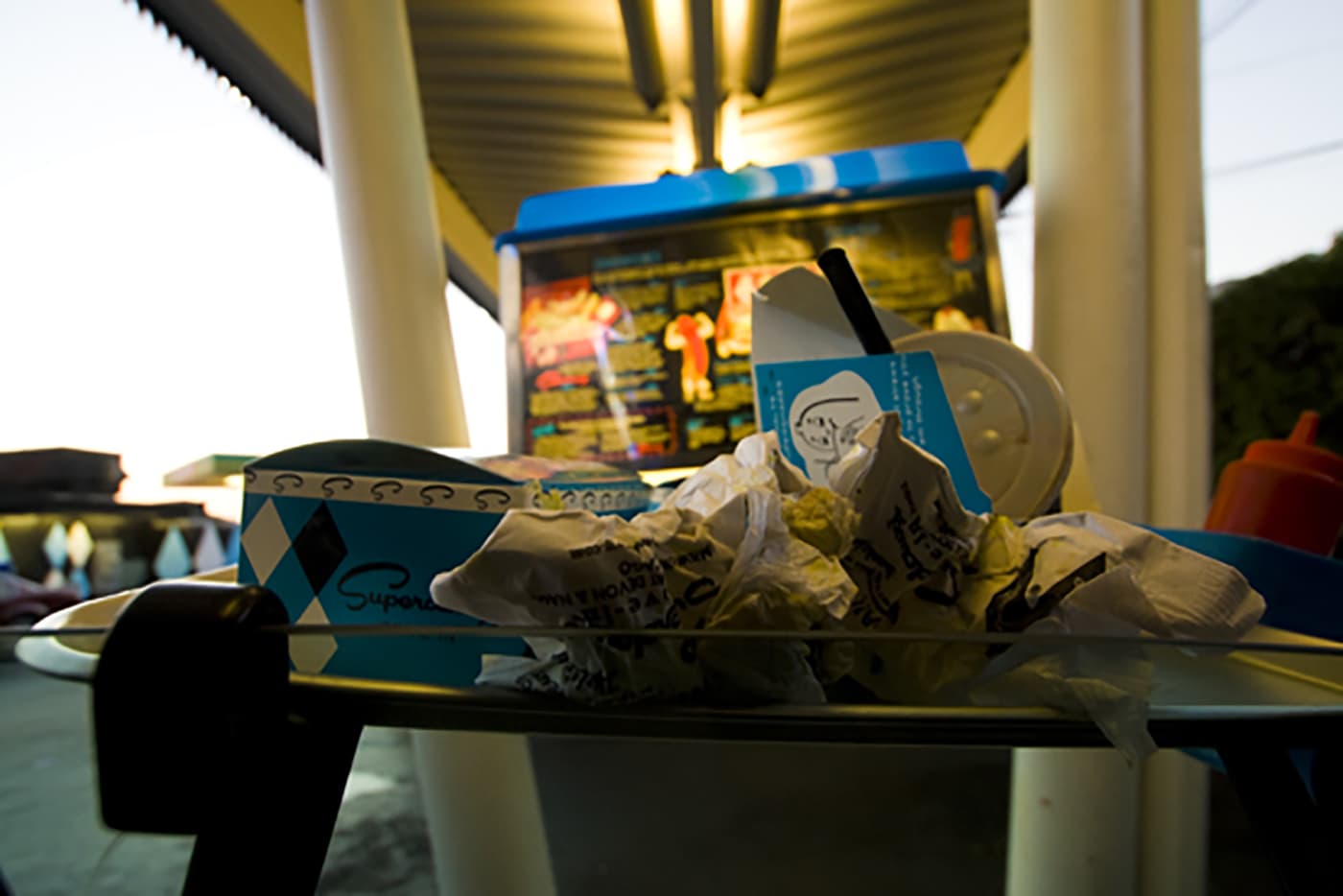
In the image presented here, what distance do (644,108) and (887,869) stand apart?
2.85m

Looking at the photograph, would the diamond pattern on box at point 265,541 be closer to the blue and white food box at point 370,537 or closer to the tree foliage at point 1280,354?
the blue and white food box at point 370,537

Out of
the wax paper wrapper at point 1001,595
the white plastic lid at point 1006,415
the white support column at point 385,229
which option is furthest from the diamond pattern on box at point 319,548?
the white support column at point 385,229

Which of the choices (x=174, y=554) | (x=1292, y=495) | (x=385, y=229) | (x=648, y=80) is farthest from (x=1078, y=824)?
(x=648, y=80)

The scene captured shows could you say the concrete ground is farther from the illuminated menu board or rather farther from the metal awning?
the metal awning

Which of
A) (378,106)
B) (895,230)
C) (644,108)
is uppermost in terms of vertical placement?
(644,108)

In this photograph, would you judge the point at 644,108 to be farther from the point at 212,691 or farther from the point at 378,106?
the point at 212,691

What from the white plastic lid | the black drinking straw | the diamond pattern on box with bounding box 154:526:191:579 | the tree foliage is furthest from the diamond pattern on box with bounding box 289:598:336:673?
the tree foliage

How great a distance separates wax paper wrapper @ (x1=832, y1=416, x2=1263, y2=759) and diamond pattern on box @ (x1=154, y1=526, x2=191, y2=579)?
1.61 m

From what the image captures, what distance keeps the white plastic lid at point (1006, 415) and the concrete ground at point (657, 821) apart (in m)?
0.29

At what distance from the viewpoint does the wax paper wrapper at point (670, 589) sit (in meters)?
0.28

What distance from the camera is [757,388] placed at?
0.59 meters

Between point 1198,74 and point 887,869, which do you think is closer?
point 887,869

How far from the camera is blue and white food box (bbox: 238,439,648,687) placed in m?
0.38

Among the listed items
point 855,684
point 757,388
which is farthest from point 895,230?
point 855,684
